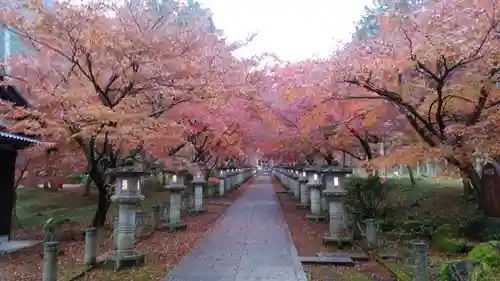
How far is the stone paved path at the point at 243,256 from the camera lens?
8.91 m

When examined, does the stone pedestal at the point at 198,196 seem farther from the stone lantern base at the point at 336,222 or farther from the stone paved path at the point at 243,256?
the stone lantern base at the point at 336,222

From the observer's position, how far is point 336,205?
13.1 metres

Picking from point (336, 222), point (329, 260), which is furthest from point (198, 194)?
point (329, 260)

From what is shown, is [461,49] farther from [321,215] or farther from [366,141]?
[321,215]

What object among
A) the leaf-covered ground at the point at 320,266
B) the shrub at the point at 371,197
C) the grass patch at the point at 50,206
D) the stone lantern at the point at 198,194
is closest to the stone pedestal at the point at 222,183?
the grass patch at the point at 50,206

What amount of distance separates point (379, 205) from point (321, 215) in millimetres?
2524

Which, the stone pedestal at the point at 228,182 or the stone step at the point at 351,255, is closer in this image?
the stone step at the point at 351,255

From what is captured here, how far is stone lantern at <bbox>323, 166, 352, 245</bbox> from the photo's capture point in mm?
12688

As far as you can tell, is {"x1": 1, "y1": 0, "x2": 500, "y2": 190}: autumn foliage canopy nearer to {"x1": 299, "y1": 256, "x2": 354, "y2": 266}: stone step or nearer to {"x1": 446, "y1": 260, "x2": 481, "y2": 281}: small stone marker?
{"x1": 299, "y1": 256, "x2": 354, "y2": 266}: stone step

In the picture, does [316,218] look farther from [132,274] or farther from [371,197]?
[132,274]

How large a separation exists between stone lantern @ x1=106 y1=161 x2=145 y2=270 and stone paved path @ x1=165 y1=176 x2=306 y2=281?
1256 millimetres

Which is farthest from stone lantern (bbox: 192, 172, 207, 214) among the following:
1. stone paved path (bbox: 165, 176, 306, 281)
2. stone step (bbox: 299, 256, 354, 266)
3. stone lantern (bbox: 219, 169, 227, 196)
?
stone step (bbox: 299, 256, 354, 266)

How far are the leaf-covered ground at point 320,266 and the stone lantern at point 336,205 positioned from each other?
0.41 meters

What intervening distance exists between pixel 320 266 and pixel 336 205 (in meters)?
3.29
